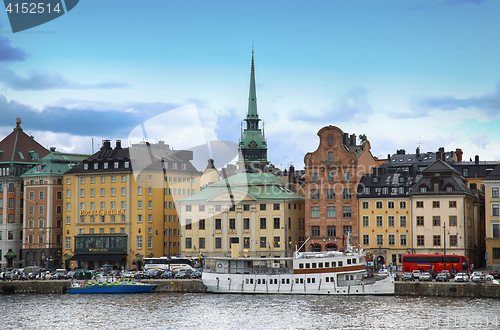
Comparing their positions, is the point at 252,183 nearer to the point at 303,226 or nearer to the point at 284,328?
the point at 303,226

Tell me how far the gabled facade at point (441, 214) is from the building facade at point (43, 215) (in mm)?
67703

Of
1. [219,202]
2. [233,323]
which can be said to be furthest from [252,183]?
[233,323]

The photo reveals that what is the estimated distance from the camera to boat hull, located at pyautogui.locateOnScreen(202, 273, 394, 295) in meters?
109

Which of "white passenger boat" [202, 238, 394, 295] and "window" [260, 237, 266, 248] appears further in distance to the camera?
"window" [260, 237, 266, 248]

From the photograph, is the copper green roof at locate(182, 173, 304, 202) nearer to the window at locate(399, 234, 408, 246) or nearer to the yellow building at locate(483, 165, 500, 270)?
the window at locate(399, 234, 408, 246)

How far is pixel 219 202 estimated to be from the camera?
480 feet

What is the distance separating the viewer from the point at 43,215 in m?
159

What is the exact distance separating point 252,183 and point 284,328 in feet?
217

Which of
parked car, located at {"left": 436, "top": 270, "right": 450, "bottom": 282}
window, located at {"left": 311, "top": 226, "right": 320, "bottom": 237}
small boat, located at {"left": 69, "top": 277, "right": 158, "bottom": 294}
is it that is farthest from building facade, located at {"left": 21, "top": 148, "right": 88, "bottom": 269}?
parked car, located at {"left": 436, "top": 270, "right": 450, "bottom": 282}

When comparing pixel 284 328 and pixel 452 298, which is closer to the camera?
pixel 284 328

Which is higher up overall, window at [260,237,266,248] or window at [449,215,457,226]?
window at [449,215,457,226]


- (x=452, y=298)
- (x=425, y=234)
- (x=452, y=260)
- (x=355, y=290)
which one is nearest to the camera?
(x=452, y=298)

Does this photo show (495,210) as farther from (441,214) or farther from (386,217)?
(386,217)

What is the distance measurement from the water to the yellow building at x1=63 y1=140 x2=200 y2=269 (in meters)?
37.6
